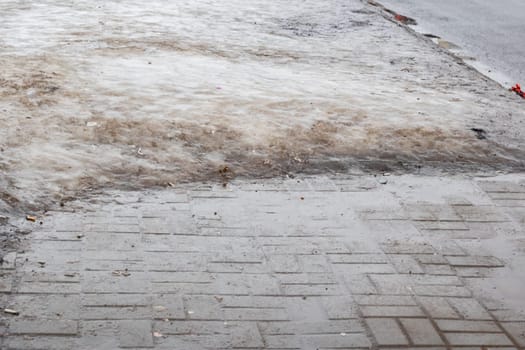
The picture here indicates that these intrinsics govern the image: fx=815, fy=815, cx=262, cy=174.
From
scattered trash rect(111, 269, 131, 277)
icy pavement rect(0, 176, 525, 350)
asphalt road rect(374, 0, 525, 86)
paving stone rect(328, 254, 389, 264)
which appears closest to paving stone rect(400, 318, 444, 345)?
icy pavement rect(0, 176, 525, 350)

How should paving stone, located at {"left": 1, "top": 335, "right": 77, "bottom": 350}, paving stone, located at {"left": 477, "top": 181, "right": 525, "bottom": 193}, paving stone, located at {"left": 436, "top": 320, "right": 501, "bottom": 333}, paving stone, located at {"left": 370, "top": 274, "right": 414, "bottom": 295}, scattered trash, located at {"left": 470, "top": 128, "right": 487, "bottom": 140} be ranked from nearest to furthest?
1. paving stone, located at {"left": 1, "top": 335, "right": 77, "bottom": 350}
2. paving stone, located at {"left": 436, "top": 320, "right": 501, "bottom": 333}
3. paving stone, located at {"left": 370, "top": 274, "right": 414, "bottom": 295}
4. paving stone, located at {"left": 477, "top": 181, "right": 525, "bottom": 193}
5. scattered trash, located at {"left": 470, "top": 128, "right": 487, "bottom": 140}

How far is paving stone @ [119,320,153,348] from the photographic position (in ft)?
15.0

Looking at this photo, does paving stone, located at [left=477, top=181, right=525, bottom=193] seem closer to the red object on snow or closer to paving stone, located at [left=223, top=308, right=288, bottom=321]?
paving stone, located at [left=223, top=308, right=288, bottom=321]

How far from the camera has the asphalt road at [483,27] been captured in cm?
1272

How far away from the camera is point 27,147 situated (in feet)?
24.2

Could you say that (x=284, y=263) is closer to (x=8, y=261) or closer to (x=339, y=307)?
(x=339, y=307)

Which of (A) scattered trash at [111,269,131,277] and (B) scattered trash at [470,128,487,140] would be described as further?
(B) scattered trash at [470,128,487,140]

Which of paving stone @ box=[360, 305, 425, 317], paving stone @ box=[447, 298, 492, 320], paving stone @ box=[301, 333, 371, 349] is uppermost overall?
paving stone @ box=[301, 333, 371, 349]

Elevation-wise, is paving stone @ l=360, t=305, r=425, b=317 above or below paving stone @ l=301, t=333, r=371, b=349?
below

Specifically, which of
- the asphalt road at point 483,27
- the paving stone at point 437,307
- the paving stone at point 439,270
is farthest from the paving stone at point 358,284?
the asphalt road at point 483,27

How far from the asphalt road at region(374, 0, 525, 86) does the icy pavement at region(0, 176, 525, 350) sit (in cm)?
588

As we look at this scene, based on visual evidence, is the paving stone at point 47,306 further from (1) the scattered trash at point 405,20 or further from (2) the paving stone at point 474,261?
(1) the scattered trash at point 405,20

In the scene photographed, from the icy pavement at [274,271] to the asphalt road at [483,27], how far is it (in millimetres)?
5883

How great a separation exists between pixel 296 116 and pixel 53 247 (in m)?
3.90
